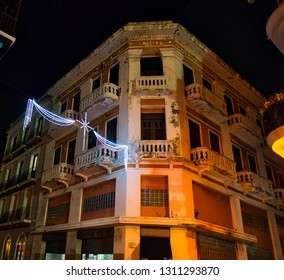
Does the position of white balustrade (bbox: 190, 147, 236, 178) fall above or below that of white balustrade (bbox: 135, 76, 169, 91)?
below

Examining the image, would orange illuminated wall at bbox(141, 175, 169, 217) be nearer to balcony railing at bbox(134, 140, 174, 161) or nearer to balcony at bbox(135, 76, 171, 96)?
balcony railing at bbox(134, 140, 174, 161)

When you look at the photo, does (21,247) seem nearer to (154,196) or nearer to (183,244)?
(154,196)

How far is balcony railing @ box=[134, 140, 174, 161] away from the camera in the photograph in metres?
11.7

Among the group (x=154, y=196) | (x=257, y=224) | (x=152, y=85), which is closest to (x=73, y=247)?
(x=154, y=196)

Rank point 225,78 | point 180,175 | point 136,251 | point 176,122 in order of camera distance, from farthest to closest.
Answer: point 225,78 < point 176,122 < point 180,175 < point 136,251

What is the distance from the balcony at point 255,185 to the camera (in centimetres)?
1463

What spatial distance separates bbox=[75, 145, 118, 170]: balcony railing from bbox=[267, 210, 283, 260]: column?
424 inches

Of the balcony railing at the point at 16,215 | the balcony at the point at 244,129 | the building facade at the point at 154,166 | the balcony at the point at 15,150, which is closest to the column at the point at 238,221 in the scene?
the building facade at the point at 154,166

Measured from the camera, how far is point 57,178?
14.6 m

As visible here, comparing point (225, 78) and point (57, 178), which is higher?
point (225, 78)

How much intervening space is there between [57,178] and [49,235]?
320cm

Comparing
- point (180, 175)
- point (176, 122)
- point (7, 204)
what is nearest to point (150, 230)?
point (180, 175)

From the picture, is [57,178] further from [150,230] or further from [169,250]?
[169,250]

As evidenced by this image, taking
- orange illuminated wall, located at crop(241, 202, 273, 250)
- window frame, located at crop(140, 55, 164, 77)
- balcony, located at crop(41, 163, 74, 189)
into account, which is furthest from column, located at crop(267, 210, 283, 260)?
balcony, located at crop(41, 163, 74, 189)
